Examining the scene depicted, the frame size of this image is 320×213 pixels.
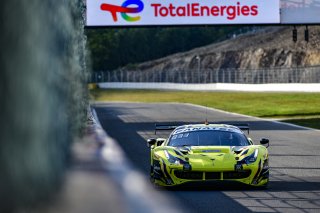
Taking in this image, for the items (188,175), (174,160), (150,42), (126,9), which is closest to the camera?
(188,175)

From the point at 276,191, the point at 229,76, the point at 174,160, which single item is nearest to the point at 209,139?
the point at 174,160

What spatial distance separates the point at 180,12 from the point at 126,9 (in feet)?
8.50

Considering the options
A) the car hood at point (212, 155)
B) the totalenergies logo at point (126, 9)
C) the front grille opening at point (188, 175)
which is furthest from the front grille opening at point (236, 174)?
the totalenergies logo at point (126, 9)

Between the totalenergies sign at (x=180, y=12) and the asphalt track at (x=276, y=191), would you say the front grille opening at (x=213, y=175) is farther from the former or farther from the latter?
the totalenergies sign at (x=180, y=12)

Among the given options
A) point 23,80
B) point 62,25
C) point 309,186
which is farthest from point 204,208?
point 23,80

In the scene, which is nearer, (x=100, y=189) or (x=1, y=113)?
(x=1, y=113)

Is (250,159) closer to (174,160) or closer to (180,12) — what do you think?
(174,160)

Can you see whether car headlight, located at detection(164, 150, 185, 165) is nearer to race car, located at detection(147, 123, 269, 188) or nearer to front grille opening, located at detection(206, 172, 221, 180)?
race car, located at detection(147, 123, 269, 188)

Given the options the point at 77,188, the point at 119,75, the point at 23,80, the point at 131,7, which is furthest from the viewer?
the point at 119,75

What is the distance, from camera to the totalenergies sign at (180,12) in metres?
40.2

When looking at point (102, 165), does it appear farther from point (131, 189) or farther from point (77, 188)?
point (77, 188)

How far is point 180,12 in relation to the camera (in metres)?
40.8

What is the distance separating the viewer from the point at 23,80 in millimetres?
1728

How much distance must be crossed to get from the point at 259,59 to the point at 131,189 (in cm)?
12968
